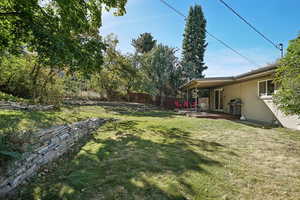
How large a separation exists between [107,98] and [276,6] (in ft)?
52.4

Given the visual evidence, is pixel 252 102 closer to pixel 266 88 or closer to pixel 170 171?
pixel 266 88

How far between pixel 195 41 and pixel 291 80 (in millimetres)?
24650

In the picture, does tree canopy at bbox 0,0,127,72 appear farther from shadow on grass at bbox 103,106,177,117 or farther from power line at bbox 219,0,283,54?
shadow on grass at bbox 103,106,177,117

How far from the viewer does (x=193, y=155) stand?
3887mm

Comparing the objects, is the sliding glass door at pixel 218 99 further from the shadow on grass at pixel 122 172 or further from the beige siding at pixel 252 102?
the shadow on grass at pixel 122 172

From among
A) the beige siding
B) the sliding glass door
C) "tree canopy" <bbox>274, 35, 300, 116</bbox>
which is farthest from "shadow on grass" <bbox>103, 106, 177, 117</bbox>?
"tree canopy" <bbox>274, 35, 300, 116</bbox>

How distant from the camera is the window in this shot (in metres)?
8.59

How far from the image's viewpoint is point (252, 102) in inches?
396

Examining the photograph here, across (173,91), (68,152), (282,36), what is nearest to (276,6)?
(282,36)

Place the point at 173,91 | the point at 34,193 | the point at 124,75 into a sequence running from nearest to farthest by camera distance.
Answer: the point at 34,193 < the point at 124,75 < the point at 173,91

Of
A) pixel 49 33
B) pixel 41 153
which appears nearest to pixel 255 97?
pixel 49 33

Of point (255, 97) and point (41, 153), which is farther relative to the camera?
point (255, 97)

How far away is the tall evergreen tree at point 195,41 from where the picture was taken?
1062 inches

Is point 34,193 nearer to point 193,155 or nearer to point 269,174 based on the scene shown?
point 193,155
